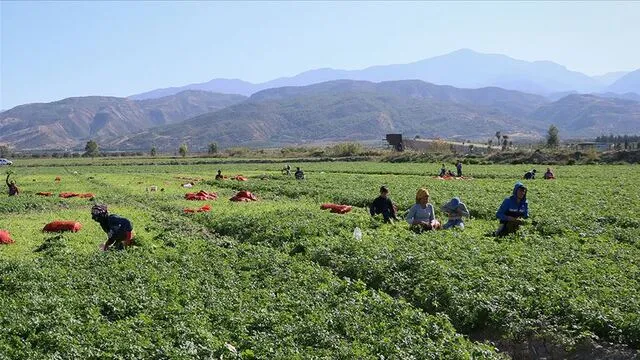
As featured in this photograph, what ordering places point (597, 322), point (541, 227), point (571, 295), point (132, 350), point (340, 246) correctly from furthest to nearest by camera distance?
1. point (541, 227)
2. point (340, 246)
3. point (571, 295)
4. point (597, 322)
5. point (132, 350)

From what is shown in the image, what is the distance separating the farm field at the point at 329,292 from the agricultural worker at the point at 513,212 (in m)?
0.44

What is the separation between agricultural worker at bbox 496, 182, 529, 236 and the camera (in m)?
21.2

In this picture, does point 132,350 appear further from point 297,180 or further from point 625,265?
point 297,180

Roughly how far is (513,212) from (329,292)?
10.1 meters

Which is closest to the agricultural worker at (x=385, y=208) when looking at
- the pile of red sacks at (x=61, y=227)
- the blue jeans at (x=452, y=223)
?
the blue jeans at (x=452, y=223)

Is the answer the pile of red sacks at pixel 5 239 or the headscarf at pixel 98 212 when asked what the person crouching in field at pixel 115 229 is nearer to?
the headscarf at pixel 98 212

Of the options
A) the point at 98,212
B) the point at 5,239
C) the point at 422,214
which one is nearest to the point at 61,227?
the point at 5,239

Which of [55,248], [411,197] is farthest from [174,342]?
[411,197]

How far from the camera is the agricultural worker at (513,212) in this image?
21219 millimetres

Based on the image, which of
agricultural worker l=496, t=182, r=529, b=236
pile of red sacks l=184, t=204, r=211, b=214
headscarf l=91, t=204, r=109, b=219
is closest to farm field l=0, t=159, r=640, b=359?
agricultural worker l=496, t=182, r=529, b=236

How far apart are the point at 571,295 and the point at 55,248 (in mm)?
16711

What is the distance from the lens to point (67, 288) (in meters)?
15.0

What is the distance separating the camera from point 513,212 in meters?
21.7

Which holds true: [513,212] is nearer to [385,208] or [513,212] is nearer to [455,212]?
[455,212]
